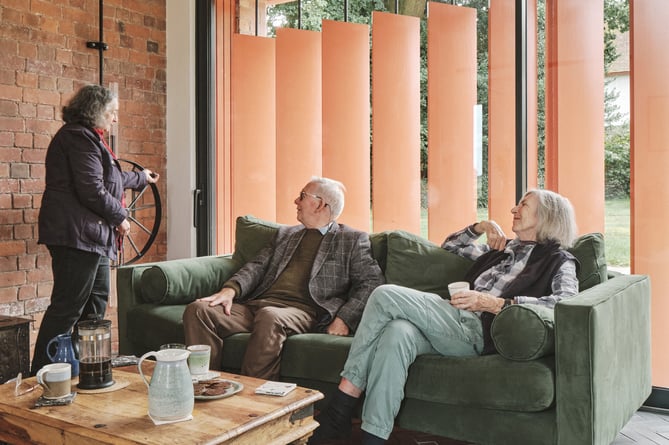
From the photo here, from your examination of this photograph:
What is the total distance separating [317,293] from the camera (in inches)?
122

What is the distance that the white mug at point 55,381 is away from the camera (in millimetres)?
1937

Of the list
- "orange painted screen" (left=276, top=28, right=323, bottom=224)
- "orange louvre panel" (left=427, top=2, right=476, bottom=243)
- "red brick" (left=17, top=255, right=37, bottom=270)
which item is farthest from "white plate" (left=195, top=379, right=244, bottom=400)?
"red brick" (left=17, top=255, right=37, bottom=270)

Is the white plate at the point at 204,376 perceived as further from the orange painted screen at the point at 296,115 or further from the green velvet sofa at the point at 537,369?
the orange painted screen at the point at 296,115

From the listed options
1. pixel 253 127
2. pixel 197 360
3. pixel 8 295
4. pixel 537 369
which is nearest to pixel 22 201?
pixel 8 295

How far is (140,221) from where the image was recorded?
4.58 meters

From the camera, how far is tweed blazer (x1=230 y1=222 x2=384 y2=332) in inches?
119

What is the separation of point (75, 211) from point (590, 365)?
2449mm

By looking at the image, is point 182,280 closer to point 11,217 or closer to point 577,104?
point 11,217

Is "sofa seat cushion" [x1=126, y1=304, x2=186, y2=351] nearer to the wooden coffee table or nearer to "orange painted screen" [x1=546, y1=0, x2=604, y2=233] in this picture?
the wooden coffee table

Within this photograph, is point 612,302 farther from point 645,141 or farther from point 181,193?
point 181,193

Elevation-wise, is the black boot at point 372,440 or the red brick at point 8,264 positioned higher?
the red brick at point 8,264

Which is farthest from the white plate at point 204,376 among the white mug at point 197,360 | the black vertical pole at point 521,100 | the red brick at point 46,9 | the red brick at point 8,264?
the red brick at point 46,9

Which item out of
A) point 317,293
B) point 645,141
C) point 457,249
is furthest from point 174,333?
point 645,141

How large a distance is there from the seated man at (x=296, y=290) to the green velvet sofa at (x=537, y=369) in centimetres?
9
